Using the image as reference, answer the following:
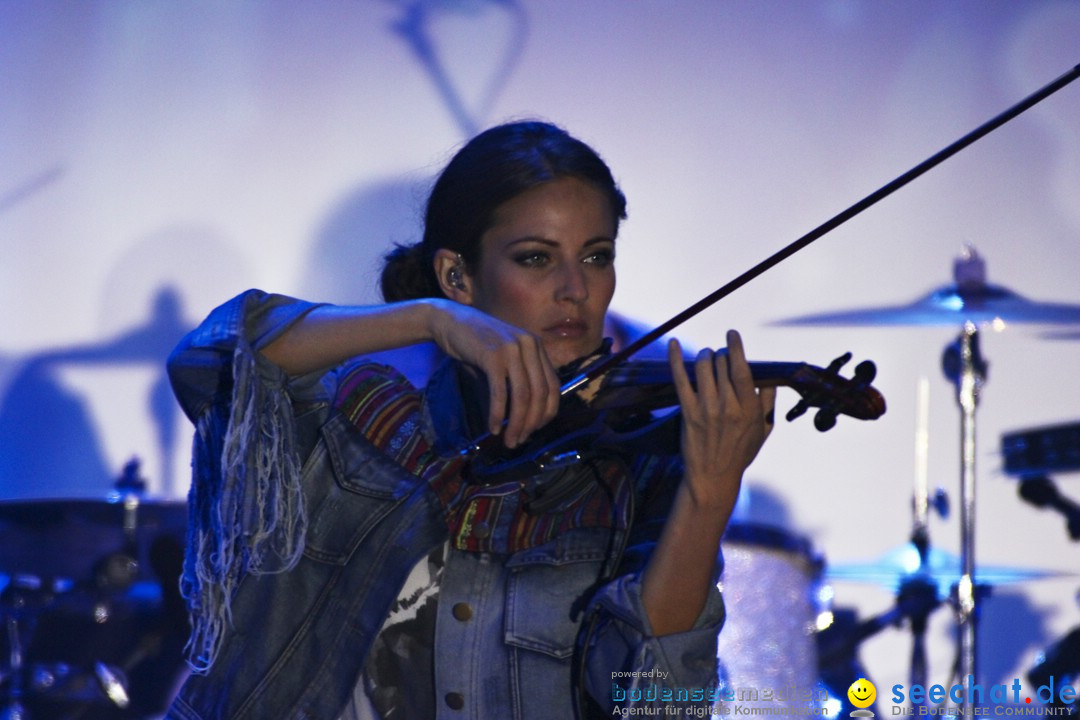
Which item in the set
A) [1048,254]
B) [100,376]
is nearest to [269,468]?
[100,376]

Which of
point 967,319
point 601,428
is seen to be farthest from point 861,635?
point 601,428

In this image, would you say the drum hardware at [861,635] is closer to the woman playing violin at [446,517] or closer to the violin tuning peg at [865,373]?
the woman playing violin at [446,517]

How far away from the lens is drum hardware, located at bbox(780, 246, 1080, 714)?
2.65 meters

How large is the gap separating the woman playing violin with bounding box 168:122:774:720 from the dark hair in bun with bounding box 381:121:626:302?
0.05 metres

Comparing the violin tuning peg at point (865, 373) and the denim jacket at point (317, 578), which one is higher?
the violin tuning peg at point (865, 373)

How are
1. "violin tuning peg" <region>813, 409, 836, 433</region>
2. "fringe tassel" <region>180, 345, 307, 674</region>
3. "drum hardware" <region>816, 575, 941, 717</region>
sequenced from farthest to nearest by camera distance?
"drum hardware" <region>816, 575, 941, 717</region> < "fringe tassel" <region>180, 345, 307, 674</region> < "violin tuning peg" <region>813, 409, 836, 433</region>

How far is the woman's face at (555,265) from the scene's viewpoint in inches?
56.5

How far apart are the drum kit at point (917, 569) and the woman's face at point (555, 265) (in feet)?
3.11

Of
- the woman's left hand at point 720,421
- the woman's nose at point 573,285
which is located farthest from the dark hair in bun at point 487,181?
the woman's left hand at point 720,421

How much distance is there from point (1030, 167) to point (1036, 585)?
1.04 m

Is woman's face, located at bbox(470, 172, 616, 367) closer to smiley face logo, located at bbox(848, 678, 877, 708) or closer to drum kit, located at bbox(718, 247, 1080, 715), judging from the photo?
drum kit, located at bbox(718, 247, 1080, 715)

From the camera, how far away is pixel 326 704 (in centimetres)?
130

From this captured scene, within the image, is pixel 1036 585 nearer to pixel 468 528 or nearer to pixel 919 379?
pixel 919 379

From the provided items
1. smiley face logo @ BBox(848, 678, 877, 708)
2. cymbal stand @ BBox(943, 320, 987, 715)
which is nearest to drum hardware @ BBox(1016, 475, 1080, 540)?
cymbal stand @ BBox(943, 320, 987, 715)
